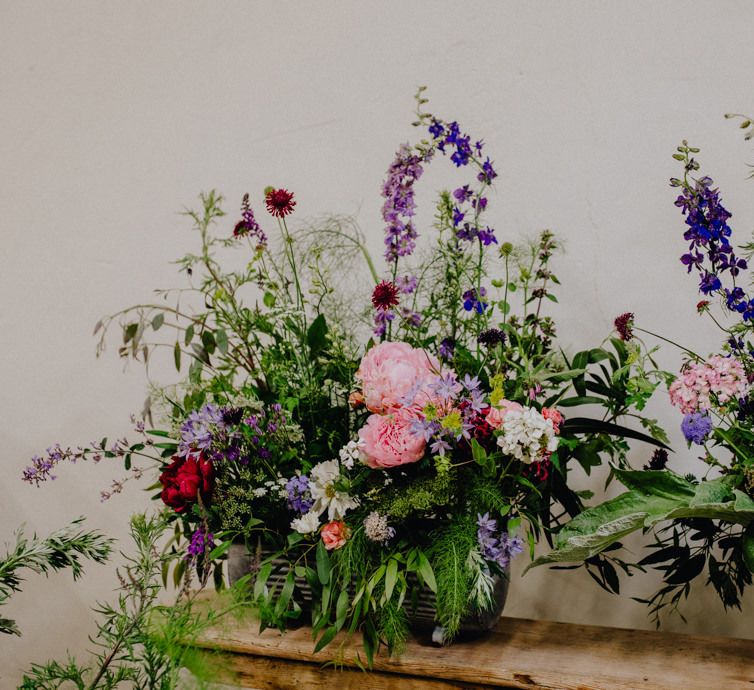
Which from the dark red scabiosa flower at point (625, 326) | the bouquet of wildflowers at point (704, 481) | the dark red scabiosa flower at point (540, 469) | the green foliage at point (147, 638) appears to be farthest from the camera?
the dark red scabiosa flower at point (625, 326)

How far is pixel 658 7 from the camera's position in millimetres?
1263

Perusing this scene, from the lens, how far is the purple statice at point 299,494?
959 mm

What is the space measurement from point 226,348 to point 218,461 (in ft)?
0.49

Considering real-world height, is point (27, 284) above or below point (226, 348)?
above

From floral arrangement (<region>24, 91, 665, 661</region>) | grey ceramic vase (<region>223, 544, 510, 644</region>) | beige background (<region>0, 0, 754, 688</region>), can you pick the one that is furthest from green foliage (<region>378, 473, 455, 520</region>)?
beige background (<region>0, 0, 754, 688</region>)

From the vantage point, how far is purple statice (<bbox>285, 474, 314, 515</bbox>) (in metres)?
0.96

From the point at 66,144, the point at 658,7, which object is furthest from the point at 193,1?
the point at 658,7

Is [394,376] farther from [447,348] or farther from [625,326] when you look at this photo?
[625,326]

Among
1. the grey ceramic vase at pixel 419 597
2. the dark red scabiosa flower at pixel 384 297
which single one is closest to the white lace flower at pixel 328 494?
the grey ceramic vase at pixel 419 597

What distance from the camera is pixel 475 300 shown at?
3.42ft

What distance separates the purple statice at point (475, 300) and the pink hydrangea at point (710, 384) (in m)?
0.27

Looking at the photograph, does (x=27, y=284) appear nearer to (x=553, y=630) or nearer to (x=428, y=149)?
(x=428, y=149)

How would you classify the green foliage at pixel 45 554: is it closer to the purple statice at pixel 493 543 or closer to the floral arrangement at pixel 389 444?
the floral arrangement at pixel 389 444

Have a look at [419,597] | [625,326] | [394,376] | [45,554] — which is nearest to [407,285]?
[394,376]
